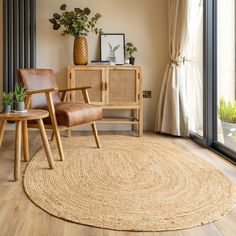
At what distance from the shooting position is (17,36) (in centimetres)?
388

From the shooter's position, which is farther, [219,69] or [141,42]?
[141,42]

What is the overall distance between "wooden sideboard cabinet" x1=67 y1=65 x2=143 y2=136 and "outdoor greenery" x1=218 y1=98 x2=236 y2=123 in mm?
952

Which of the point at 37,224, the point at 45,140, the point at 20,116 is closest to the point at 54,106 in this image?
the point at 45,140

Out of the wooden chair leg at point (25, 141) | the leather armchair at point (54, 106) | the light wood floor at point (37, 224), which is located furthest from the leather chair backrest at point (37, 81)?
the light wood floor at point (37, 224)

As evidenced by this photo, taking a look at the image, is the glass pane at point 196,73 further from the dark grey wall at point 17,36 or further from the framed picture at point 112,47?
the dark grey wall at point 17,36

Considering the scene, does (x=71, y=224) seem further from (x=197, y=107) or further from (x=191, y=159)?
(x=197, y=107)

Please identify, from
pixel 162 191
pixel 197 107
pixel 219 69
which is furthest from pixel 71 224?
pixel 197 107

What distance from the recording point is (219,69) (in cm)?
312

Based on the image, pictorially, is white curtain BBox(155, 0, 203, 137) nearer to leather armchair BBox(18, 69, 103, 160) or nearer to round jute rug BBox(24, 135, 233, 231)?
round jute rug BBox(24, 135, 233, 231)

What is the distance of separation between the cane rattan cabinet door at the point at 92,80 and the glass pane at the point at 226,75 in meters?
1.32

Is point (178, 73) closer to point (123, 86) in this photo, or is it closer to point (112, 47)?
point (123, 86)

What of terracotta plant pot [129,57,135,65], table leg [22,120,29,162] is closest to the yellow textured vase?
terracotta plant pot [129,57,135,65]

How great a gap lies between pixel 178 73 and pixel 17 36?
1.99 m

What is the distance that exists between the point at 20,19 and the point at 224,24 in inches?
93.0
